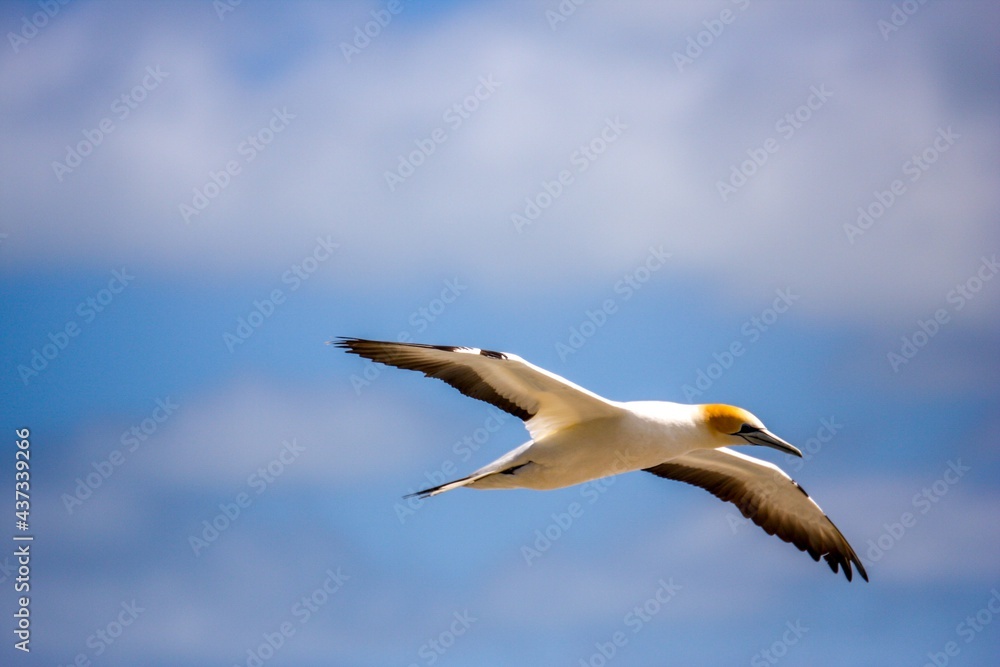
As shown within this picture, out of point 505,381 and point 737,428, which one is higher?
point 737,428

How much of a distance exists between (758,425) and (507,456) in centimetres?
253

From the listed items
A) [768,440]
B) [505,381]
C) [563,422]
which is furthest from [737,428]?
[505,381]

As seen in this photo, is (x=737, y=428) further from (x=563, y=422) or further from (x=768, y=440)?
(x=563, y=422)

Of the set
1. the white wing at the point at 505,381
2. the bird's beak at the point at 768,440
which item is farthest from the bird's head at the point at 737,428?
the white wing at the point at 505,381

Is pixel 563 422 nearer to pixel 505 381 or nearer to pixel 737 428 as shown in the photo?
pixel 505 381

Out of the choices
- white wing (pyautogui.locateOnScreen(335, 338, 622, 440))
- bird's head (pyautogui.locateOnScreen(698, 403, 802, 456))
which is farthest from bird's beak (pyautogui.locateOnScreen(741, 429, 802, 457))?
white wing (pyautogui.locateOnScreen(335, 338, 622, 440))

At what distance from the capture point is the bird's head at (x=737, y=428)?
1253 centimetres

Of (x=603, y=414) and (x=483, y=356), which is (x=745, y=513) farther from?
(x=483, y=356)

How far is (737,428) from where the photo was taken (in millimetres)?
12547

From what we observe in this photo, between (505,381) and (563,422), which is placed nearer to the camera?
(505,381)

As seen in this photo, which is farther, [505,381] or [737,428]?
[737,428]

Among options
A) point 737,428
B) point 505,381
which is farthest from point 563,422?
point 737,428

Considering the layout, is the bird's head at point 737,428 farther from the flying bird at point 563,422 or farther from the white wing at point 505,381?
the white wing at point 505,381

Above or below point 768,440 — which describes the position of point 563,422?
below
